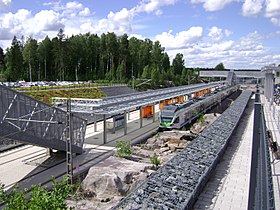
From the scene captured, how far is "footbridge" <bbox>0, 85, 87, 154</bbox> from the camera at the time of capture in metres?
17.7

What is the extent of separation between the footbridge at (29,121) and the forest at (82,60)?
2246 inches

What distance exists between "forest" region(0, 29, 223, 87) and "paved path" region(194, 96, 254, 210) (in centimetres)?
5527

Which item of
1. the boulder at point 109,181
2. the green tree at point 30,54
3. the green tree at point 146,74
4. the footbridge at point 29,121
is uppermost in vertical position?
the green tree at point 30,54

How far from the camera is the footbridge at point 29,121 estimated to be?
1769cm

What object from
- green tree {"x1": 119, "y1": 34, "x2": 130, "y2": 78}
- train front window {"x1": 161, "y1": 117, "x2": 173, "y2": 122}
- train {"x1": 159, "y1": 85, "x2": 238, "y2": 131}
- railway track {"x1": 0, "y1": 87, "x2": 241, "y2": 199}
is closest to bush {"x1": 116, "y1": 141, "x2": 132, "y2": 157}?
railway track {"x1": 0, "y1": 87, "x2": 241, "y2": 199}

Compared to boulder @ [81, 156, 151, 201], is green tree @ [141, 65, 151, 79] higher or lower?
higher

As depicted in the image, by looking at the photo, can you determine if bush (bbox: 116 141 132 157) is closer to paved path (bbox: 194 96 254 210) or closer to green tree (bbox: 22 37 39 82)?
paved path (bbox: 194 96 254 210)

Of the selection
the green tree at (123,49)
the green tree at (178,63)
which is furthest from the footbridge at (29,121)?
the green tree at (178,63)

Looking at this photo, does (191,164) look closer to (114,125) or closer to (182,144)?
(182,144)

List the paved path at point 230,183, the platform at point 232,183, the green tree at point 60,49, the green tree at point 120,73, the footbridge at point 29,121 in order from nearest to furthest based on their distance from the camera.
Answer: the platform at point 232,183, the paved path at point 230,183, the footbridge at point 29,121, the green tree at point 60,49, the green tree at point 120,73

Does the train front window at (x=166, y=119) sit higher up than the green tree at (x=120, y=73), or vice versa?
the green tree at (x=120, y=73)

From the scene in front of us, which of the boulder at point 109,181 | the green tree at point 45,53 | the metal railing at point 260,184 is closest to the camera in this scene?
the metal railing at point 260,184

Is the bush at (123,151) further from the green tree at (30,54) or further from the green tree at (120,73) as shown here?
the green tree at (30,54)

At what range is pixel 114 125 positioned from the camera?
3328 cm
